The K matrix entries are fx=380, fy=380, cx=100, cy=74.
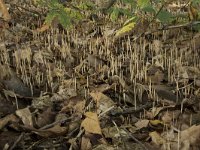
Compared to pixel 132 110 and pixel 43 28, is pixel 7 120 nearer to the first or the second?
pixel 132 110

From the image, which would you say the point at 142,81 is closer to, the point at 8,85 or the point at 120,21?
the point at 8,85

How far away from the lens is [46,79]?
9.28 feet

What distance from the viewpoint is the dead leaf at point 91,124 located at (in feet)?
6.41

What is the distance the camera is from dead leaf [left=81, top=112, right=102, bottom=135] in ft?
6.41

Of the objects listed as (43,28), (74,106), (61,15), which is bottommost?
(74,106)

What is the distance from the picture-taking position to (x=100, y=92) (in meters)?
2.46

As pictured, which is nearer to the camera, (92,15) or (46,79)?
(46,79)

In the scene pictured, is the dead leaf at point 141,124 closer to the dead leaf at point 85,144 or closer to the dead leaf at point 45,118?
the dead leaf at point 85,144

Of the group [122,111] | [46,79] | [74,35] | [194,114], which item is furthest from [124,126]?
[74,35]

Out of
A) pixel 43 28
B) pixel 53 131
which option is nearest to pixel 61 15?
pixel 43 28

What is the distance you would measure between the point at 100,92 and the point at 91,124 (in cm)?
51

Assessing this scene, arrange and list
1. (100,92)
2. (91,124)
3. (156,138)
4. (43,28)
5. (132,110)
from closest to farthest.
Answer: (156,138)
(91,124)
(132,110)
(100,92)
(43,28)

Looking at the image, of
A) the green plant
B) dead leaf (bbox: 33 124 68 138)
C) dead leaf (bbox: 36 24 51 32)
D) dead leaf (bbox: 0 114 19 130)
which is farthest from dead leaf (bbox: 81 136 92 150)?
dead leaf (bbox: 36 24 51 32)

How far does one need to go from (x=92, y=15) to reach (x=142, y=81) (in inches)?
95.0
